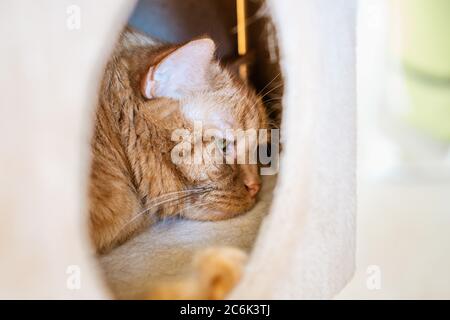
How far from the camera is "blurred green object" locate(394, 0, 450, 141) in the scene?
60.7 inches

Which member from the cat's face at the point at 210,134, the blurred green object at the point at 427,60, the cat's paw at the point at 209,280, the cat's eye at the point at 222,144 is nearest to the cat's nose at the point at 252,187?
the cat's face at the point at 210,134

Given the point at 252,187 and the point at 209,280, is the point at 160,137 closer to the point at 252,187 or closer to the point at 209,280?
the point at 252,187

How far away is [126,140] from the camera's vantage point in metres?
1.19

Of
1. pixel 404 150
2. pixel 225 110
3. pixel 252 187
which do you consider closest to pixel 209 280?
pixel 252 187

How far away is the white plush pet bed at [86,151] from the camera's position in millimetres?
986

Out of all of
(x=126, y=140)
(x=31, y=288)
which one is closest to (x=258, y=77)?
(x=126, y=140)

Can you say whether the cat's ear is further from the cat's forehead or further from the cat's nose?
the cat's nose

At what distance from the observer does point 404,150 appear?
1625 millimetres

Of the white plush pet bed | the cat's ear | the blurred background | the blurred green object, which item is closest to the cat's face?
the cat's ear

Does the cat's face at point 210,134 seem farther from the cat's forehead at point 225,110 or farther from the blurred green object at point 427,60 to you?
the blurred green object at point 427,60

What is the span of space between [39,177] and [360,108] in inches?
33.3

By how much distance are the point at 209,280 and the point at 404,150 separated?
91 cm

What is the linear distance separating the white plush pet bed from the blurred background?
236 millimetres
